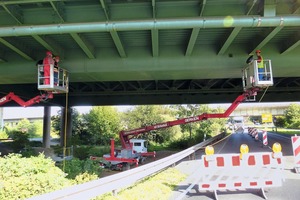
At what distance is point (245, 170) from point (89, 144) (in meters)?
44.3

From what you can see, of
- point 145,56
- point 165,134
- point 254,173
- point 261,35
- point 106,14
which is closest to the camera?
point 254,173

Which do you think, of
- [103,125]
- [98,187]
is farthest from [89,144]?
[98,187]

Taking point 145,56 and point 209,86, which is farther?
point 209,86

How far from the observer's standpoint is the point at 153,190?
26.6ft

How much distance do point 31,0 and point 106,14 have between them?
7.41ft

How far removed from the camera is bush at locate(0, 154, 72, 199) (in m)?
7.84

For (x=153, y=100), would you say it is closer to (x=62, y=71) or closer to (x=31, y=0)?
(x=62, y=71)

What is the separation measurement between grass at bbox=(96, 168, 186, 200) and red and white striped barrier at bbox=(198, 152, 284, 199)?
104 centimetres

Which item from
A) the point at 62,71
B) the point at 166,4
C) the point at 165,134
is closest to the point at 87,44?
the point at 62,71

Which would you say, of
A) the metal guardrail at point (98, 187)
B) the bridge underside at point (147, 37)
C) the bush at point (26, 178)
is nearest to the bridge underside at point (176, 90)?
the bridge underside at point (147, 37)

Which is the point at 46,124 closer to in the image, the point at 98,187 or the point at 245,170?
the point at 245,170

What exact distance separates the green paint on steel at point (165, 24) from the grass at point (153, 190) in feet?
15.7

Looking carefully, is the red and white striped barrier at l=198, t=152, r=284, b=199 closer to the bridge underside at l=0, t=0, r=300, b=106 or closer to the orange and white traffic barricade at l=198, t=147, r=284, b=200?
the orange and white traffic barricade at l=198, t=147, r=284, b=200

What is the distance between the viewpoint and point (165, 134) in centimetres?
4484
